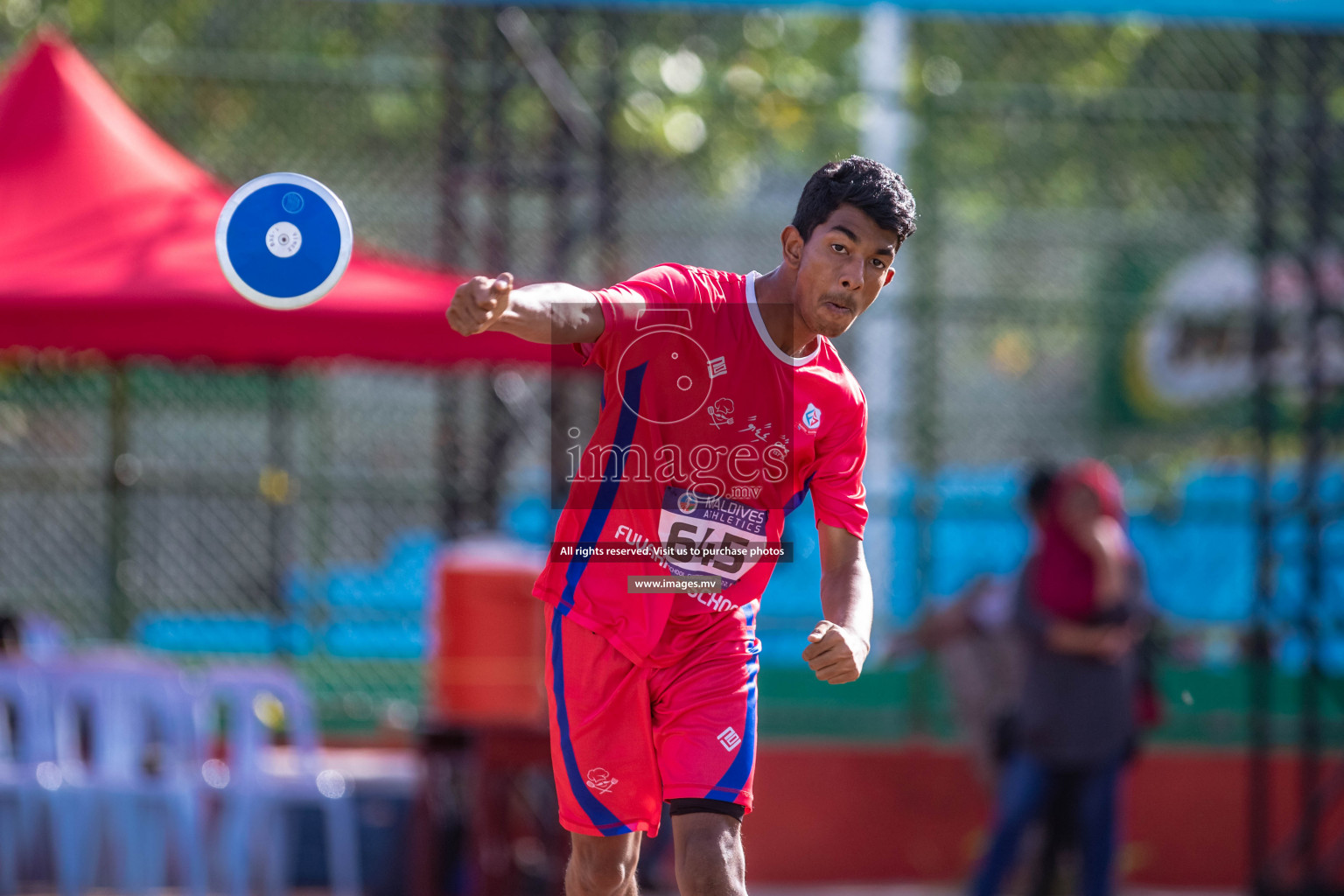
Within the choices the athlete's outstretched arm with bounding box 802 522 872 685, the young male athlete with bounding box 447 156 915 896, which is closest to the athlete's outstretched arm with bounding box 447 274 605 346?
the young male athlete with bounding box 447 156 915 896

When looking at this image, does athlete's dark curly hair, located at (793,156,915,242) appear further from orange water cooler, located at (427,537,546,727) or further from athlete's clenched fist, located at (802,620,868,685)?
orange water cooler, located at (427,537,546,727)

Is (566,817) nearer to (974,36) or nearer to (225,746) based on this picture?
(225,746)

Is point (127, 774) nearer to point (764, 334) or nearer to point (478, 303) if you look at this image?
point (764, 334)

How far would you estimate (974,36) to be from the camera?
8641 mm

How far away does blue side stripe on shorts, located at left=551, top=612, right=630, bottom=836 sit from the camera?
3.41m

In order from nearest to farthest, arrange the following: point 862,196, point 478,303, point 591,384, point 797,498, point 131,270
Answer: point 478,303
point 862,196
point 797,498
point 131,270
point 591,384

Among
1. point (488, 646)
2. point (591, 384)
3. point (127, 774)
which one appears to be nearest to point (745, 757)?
point (488, 646)

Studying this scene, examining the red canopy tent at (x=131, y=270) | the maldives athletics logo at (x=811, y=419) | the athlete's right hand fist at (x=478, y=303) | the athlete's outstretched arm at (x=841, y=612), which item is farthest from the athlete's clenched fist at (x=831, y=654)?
the red canopy tent at (x=131, y=270)

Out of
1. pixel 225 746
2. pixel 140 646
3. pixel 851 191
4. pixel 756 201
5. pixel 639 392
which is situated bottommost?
pixel 225 746

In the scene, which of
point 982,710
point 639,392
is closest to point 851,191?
point 639,392

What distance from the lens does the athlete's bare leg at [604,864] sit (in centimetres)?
343

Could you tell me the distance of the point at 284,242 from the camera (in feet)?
11.9

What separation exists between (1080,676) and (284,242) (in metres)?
3.85

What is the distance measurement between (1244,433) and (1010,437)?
1.31m
